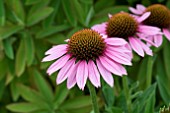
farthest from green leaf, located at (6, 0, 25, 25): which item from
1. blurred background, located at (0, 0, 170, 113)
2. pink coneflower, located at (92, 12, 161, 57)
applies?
pink coneflower, located at (92, 12, 161, 57)

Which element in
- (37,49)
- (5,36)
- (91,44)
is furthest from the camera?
(37,49)

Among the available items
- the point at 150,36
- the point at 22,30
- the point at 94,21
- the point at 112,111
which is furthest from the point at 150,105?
the point at 22,30

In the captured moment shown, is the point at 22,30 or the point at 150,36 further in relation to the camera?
the point at 22,30

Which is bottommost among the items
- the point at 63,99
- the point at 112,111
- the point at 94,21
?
the point at 63,99

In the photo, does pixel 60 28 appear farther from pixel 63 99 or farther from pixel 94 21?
pixel 63 99

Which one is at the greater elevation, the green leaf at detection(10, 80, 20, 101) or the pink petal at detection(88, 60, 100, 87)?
the pink petal at detection(88, 60, 100, 87)

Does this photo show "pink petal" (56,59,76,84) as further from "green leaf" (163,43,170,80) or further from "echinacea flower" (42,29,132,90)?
"green leaf" (163,43,170,80)

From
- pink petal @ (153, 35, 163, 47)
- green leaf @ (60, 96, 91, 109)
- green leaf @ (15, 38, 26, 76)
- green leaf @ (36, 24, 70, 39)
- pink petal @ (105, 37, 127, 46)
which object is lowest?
green leaf @ (60, 96, 91, 109)

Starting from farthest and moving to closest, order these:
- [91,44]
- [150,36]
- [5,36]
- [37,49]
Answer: [37,49]
[5,36]
[150,36]
[91,44]
